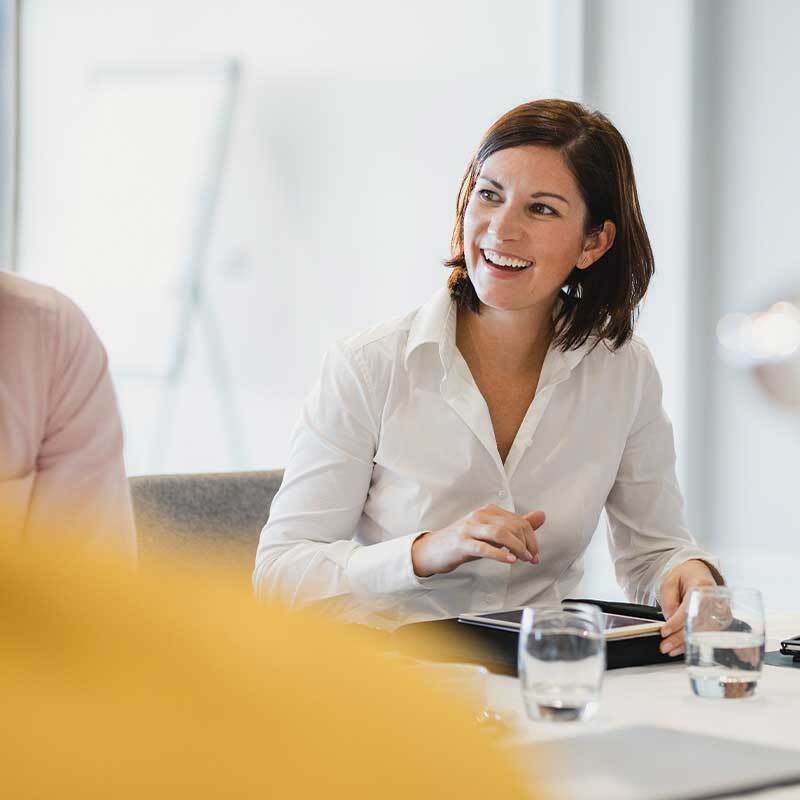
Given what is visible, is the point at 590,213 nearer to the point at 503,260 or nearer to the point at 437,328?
the point at 503,260

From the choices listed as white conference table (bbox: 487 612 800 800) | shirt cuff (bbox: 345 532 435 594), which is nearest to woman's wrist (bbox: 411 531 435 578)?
shirt cuff (bbox: 345 532 435 594)

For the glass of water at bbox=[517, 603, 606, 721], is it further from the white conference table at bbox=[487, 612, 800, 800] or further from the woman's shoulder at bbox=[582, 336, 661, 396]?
the woman's shoulder at bbox=[582, 336, 661, 396]

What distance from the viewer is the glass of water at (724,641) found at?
1.05 meters

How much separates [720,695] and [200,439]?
3.46 meters

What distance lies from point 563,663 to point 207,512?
2.95 ft

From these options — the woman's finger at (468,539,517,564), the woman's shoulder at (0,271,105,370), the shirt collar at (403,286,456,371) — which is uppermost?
the woman's shoulder at (0,271,105,370)

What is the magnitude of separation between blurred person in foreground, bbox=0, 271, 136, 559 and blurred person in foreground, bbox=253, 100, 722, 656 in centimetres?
71

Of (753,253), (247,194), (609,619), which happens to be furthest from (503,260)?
(247,194)

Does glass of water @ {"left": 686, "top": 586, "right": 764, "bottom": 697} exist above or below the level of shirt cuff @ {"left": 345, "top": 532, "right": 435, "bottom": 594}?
above

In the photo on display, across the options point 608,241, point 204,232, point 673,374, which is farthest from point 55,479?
point 204,232

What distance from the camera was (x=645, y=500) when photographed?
5.93 ft

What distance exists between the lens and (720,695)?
1.05 m

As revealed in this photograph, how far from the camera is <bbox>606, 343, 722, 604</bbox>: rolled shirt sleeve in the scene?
1.78 m

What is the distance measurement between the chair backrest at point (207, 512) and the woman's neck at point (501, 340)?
0.35 meters
